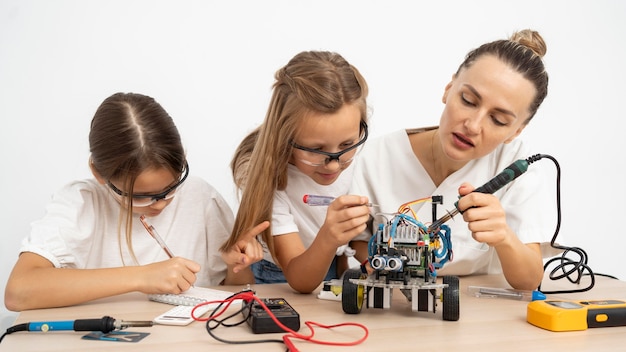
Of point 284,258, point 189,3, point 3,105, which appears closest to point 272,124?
point 284,258

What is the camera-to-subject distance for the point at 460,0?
268cm

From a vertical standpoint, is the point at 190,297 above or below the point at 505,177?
below

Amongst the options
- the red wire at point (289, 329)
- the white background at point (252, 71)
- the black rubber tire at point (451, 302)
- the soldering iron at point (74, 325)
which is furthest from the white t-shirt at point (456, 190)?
the soldering iron at point (74, 325)

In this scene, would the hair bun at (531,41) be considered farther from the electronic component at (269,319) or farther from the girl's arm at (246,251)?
the electronic component at (269,319)

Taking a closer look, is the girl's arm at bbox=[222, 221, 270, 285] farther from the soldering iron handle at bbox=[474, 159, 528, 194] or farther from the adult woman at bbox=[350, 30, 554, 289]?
the soldering iron handle at bbox=[474, 159, 528, 194]

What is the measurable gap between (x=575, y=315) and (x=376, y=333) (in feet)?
1.27

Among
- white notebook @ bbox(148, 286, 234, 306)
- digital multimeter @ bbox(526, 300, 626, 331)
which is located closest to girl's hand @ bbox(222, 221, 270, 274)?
white notebook @ bbox(148, 286, 234, 306)

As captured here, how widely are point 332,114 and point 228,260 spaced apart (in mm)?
465

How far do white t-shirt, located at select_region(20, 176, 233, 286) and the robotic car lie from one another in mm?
646

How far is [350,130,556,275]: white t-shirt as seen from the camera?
154cm

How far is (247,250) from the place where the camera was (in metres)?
1.48

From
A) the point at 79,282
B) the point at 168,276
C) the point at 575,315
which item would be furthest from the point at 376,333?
the point at 79,282

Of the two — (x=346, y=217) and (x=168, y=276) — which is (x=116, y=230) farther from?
(x=346, y=217)

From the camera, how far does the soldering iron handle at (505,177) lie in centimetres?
123
